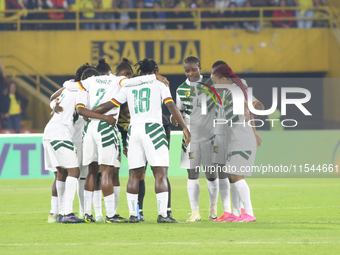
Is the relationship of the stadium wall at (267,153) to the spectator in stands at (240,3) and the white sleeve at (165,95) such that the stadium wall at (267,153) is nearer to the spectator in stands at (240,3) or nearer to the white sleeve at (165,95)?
the white sleeve at (165,95)

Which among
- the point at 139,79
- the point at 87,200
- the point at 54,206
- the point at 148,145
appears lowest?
the point at 54,206

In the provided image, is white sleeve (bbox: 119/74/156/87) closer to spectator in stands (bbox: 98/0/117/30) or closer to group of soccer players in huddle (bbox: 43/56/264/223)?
group of soccer players in huddle (bbox: 43/56/264/223)

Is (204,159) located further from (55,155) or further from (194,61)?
(55,155)

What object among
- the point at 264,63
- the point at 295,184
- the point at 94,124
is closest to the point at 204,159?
the point at 94,124

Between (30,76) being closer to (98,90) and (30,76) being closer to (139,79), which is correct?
(98,90)

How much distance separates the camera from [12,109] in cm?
1811

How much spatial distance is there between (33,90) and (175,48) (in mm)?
4901

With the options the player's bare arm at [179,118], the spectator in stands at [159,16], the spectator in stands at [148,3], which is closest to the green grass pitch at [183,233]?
the player's bare arm at [179,118]

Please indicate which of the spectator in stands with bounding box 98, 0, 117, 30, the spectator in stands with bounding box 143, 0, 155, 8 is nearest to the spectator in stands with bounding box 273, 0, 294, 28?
the spectator in stands with bounding box 143, 0, 155, 8

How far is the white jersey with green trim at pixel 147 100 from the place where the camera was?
267 inches

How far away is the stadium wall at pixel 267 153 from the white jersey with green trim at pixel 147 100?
23.7 feet

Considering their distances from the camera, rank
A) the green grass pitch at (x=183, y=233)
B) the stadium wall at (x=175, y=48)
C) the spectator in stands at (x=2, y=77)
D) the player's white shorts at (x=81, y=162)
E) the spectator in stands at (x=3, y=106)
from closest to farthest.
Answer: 1. the green grass pitch at (x=183, y=233)
2. the player's white shorts at (x=81, y=162)
3. the spectator in stands at (x=3, y=106)
4. the spectator in stands at (x=2, y=77)
5. the stadium wall at (x=175, y=48)

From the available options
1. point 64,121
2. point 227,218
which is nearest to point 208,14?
point 64,121

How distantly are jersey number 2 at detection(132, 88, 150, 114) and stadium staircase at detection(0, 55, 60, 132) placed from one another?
12.7 m
